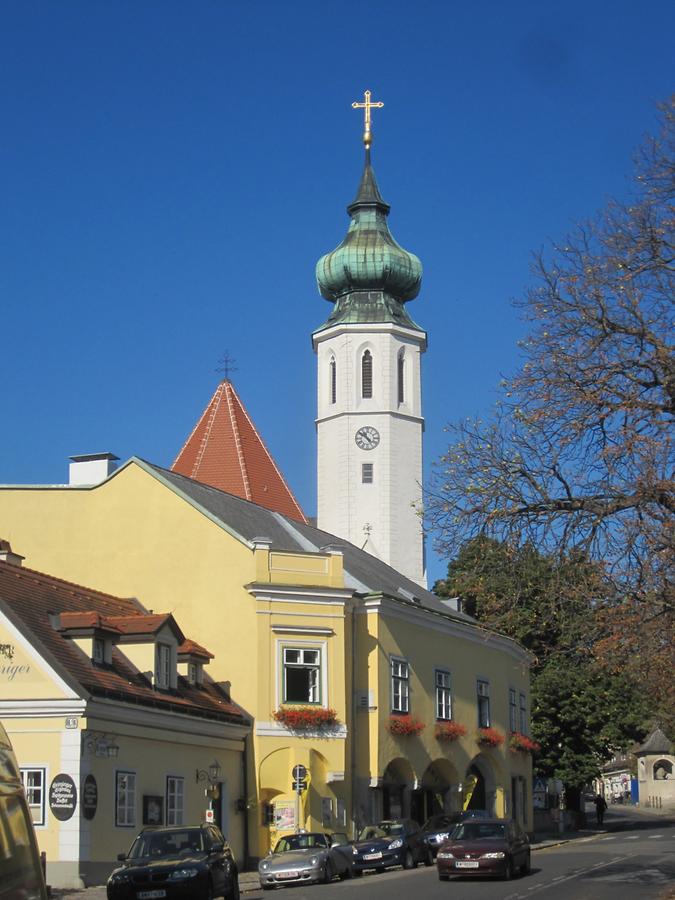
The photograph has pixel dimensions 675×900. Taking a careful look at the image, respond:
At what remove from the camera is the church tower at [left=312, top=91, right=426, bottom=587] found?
248 feet

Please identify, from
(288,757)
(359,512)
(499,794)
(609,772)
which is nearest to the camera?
(288,757)

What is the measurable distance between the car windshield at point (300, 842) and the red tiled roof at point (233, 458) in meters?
27.8

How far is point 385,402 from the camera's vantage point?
253ft

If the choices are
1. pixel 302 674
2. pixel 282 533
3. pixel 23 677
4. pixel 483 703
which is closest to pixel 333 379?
pixel 483 703

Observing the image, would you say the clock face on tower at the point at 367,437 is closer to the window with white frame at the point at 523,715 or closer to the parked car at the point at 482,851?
the window with white frame at the point at 523,715

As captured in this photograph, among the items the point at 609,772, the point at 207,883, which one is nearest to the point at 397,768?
the point at 207,883

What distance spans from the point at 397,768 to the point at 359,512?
3822 centimetres

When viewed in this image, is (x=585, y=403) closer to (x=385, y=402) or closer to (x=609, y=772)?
(x=385, y=402)

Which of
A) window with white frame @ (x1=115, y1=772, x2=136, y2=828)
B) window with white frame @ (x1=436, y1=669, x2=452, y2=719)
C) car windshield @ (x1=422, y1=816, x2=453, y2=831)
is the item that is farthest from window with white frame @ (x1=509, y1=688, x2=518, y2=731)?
window with white frame @ (x1=115, y1=772, x2=136, y2=828)

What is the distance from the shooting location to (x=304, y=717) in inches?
1313

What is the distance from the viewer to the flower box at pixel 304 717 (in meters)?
33.2

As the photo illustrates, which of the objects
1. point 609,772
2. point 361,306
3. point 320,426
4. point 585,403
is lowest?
point 609,772

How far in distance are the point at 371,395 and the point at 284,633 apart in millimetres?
44930

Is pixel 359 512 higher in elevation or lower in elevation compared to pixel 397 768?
higher
